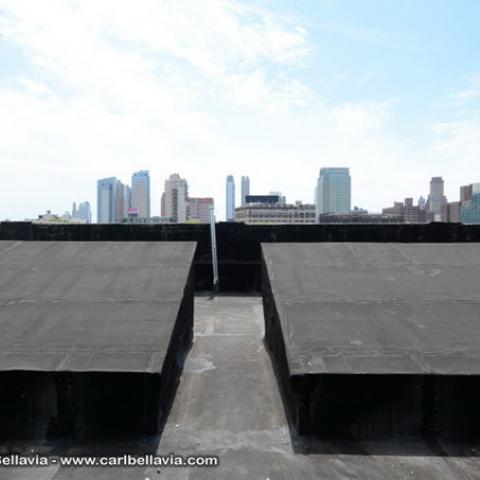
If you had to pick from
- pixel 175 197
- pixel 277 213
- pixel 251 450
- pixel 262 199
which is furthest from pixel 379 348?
pixel 175 197

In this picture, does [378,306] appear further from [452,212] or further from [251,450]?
[452,212]

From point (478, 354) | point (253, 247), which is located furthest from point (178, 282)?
point (253, 247)

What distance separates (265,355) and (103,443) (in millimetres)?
3477

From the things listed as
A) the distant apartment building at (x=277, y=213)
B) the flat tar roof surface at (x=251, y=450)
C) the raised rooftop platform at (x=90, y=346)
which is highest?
the distant apartment building at (x=277, y=213)

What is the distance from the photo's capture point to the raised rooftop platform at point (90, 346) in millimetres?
5004

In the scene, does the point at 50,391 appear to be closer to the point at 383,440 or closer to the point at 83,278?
the point at 83,278

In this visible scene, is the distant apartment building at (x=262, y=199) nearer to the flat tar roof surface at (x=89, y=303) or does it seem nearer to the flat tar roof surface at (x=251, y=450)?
the flat tar roof surface at (x=89, y=303)

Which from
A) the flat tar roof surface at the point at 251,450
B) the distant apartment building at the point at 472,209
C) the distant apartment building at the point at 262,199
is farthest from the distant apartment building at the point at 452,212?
the flat tar roof surface at the point at 251,450

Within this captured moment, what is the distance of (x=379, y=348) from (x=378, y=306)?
1.33 meters

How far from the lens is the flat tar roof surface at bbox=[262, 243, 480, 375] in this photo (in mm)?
5188

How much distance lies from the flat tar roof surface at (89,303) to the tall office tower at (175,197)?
169 metres

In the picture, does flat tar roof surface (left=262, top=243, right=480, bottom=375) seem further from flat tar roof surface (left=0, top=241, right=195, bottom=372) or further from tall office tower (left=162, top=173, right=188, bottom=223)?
tall office tower (left=162, top=173, right=188, bottom=223)

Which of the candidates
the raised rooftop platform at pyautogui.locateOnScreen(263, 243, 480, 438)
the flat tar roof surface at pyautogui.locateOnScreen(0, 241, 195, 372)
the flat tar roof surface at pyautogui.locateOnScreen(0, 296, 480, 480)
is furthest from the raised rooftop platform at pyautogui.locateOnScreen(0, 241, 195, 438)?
the raised rooftop platform at pyautogui.locateOnScreen(263, 243, 480, 438)

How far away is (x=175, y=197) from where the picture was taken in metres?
184
